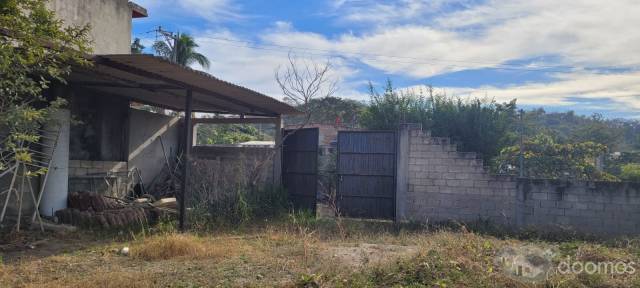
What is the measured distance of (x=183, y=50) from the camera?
24609 mm

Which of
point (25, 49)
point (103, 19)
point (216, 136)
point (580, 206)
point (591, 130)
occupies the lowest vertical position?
point (580, 206)


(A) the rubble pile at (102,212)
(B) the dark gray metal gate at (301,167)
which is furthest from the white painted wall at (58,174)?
(B) the dark gray metal gate at (301,167)

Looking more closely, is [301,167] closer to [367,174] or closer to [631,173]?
[367,174]

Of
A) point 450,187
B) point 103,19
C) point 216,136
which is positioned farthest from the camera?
point 216,136

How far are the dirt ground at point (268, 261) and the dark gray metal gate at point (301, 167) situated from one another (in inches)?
104

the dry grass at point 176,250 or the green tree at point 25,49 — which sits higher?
the green tree at point 25,49

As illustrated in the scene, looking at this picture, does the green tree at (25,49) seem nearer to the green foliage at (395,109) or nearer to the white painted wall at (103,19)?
the white painted wall at (103,19)

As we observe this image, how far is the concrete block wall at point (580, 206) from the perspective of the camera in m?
8.29

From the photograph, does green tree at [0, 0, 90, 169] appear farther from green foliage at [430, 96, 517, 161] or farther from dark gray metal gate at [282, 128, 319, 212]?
green foliage at [430, 96, 517, 161]

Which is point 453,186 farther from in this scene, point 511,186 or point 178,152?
point 178,152

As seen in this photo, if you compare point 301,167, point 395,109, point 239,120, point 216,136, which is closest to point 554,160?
point 395,109

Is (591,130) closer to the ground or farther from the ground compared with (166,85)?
farther from the ground

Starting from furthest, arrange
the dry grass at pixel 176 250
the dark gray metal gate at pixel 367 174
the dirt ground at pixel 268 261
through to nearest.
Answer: the dark gray metal gate at pixel 367 174, the dry grass at pixel 176 250, the dirt ground at pixel 268 261

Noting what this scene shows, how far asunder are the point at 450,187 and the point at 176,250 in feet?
17.1
